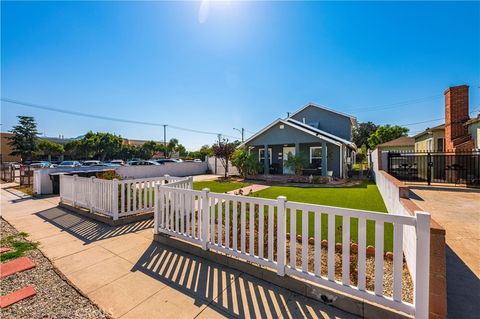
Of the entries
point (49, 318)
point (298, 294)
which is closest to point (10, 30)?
point (49, 318)

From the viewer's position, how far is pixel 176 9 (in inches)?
319

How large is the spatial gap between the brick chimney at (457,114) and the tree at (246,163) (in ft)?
38.0

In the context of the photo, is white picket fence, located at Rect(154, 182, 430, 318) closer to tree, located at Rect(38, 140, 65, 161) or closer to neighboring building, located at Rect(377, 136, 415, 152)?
neighboring building, located at Rect(377, 136, 415, 152)

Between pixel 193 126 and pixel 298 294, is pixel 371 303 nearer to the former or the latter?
pixel 298 294

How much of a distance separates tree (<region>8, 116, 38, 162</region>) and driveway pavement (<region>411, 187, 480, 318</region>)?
52.8m

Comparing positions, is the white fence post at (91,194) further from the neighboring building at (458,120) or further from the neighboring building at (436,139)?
the neighboring building at (436,139)

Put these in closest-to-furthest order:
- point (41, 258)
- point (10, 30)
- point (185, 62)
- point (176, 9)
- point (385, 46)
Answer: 1. point (41, 258)
2. point (176, 9)
3. point (10, 30)
4. point (385, 46)
5. point (185, 62)

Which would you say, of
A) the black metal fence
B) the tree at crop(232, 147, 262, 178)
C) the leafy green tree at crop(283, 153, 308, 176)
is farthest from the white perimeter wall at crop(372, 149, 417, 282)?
the tree at crop(232, 147, 262, 178)

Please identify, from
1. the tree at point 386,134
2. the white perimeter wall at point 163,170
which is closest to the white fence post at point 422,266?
the white perimeter wall at point 163,170

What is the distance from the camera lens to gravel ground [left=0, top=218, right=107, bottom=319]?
7.91 ft

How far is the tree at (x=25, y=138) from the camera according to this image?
36.5 m

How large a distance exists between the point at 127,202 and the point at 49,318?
11.8 ft

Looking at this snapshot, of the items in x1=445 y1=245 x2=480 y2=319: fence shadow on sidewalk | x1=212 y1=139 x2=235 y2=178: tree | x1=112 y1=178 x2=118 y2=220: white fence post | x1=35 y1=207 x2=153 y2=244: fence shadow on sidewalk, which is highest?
x1=212 y1=139 x2=235 y2=178: tree

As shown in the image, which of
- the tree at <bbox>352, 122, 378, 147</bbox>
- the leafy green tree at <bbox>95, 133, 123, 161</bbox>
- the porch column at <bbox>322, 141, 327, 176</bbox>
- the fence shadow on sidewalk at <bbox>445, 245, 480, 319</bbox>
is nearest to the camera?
the fence shadow on sidewalk at <bbox>445, 245, 480, 319</bbox>
